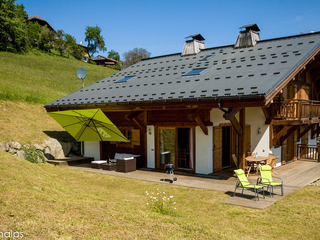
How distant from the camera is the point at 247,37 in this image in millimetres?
15461

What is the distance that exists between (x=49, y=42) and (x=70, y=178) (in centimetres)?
4461

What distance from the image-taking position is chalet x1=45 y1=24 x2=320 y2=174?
10.7 meters

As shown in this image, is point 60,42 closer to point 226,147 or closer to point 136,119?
point 136,119

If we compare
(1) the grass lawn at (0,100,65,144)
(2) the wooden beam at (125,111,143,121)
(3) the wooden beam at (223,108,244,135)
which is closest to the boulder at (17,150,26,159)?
(1) the grass lawn at (0,100,65,144)

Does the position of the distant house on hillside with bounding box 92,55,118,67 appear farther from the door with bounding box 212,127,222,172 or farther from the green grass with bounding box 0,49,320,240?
the door with bounding box 212,127,222,172

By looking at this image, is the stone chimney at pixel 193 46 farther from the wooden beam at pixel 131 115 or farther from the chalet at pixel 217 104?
the wooden beam at pixel 131 115

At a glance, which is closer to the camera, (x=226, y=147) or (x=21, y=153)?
(x=21, y=153)

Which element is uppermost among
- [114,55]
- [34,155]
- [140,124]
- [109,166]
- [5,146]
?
[114,55]

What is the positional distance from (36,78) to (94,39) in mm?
54838

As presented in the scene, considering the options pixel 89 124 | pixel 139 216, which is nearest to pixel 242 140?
pixel 89 124

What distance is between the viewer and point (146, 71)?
1662cm

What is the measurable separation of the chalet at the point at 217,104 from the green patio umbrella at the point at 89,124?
0.89 m

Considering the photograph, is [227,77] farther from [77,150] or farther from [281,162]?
[77,150]

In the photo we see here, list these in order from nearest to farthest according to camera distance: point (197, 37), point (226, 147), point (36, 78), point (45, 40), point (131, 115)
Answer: point (131, 115) → point (226, 147) → point (197, 37) → point (36, 78) → point (45, 40)
